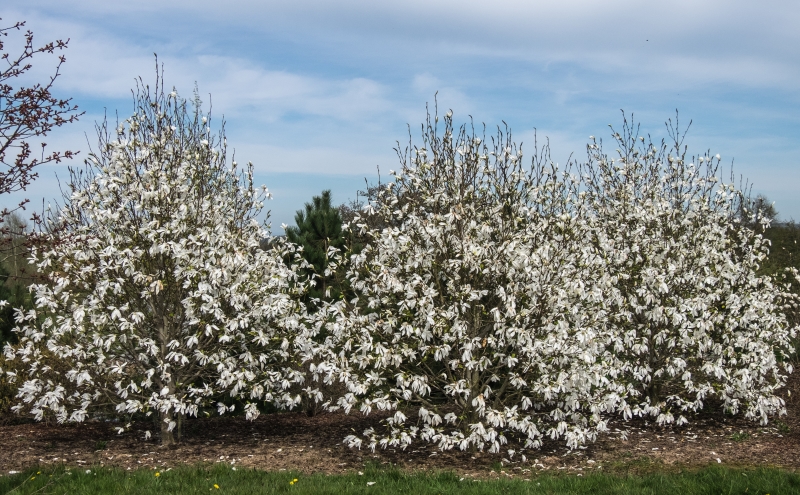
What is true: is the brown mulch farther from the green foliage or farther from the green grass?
the green foliage

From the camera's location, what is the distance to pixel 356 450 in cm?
800

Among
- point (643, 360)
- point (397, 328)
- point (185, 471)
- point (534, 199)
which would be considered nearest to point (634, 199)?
point (643, 360)

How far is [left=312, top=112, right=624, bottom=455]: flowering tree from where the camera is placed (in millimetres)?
6906

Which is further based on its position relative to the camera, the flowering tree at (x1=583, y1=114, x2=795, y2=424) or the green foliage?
the green foliage

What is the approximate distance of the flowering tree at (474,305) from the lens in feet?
22.7

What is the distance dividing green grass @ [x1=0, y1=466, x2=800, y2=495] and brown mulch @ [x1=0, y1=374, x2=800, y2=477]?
661mm

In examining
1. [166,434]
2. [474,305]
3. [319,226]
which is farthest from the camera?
[319,226]

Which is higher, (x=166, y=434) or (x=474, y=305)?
(x=474, y=305)

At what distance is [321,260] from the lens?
11.6 meters

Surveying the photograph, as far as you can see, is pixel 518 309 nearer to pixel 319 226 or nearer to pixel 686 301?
pixel 686 301

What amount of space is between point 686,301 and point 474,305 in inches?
121

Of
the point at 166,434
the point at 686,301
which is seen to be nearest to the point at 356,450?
the point at 166,434

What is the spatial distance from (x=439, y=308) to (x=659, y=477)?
2.69 metres

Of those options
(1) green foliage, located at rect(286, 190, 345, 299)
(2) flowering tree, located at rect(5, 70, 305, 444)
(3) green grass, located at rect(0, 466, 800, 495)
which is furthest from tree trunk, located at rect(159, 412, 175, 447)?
(1) green foliage, located at rect(286, 190, 345, 299)
